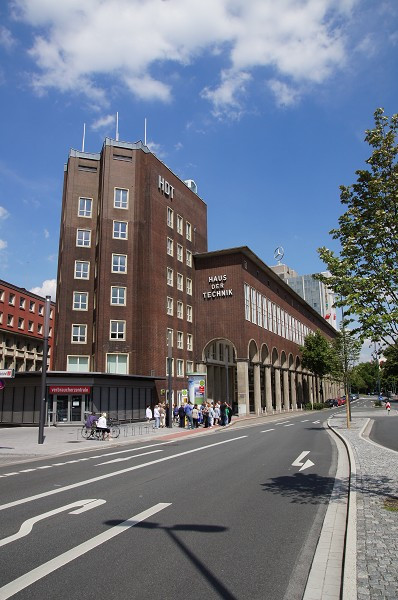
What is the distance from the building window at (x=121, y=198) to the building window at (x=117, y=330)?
485 inches

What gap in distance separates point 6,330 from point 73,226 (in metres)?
19.0

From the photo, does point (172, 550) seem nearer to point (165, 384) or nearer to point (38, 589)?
point (38, 589)

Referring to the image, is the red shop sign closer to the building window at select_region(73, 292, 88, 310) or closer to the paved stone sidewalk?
the building window at select_region(73, 292, 88, 310)

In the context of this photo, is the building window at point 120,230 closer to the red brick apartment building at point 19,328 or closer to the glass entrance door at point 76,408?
the glass entrance door at point 76,408

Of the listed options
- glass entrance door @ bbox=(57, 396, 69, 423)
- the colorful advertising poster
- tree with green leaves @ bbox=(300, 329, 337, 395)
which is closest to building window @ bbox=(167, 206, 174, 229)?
the colorful advertising poster

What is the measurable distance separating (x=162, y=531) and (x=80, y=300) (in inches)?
1669

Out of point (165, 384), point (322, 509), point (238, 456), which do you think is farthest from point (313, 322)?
point (322, 509)

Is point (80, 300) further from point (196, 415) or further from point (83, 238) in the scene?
point (196, 415)

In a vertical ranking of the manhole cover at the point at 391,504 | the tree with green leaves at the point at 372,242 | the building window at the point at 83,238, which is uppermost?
the building window at the point at 83,238

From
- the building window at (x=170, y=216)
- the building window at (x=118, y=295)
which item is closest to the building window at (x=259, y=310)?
the building window at (x=170, y=216)

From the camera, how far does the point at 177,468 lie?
1321 centimetres

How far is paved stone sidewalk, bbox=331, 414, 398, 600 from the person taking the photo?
4434mm

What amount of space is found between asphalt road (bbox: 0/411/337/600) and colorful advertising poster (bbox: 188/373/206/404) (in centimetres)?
2324

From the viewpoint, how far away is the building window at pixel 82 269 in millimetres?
47781
